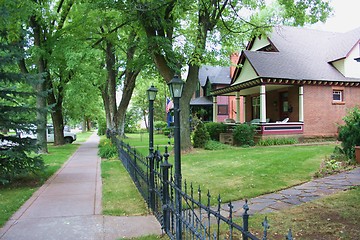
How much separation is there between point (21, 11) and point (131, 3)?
345cm

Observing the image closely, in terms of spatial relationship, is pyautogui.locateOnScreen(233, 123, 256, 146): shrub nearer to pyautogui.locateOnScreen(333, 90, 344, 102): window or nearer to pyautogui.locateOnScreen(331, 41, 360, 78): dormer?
pyautogui.locateOnScreen(333, 90, 344, 102): window

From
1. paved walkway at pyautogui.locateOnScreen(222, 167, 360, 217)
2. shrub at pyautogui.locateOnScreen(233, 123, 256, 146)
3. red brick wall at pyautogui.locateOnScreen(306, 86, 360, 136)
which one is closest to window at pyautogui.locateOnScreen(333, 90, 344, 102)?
red brick wall at pyautogui.locateOnScreen(306, 86, 360, 136)

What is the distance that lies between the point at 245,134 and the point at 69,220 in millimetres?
12964

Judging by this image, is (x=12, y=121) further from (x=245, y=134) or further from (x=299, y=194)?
(x=245, y=134)

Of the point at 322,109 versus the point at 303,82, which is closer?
the point at 303,82

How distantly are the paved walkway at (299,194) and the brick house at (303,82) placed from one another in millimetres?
9745

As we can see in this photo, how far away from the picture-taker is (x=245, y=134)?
55.8ft

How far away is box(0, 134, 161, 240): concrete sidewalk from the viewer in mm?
4676

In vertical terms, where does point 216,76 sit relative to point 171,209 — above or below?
above

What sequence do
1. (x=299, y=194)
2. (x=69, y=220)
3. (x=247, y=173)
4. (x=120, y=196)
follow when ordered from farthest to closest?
(x=247, y=173), (x=120, y=196), (x=299, y=194), (x=69, y=220)

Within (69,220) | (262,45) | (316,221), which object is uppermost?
(262,45)

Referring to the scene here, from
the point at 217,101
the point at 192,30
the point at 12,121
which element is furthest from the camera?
the point at 217,101

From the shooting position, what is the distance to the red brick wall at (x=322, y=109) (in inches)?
731

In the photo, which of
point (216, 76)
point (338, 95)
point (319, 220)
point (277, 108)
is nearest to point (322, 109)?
point (338, 95)
